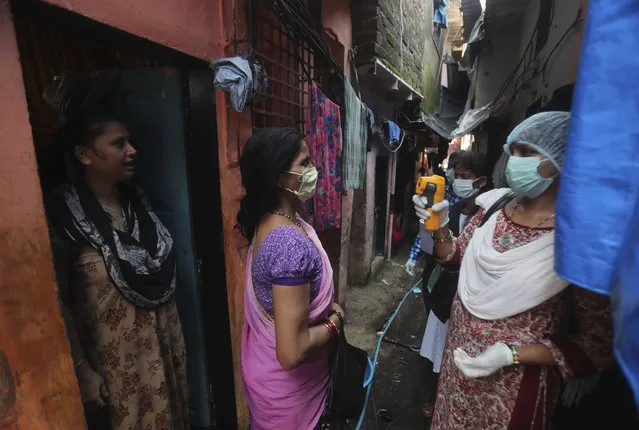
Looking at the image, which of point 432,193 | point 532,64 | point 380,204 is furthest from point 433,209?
→ point 380,204

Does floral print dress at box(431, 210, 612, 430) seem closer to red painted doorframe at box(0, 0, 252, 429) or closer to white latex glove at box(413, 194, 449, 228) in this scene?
white latex glove at box(413, 194, 449, 228)

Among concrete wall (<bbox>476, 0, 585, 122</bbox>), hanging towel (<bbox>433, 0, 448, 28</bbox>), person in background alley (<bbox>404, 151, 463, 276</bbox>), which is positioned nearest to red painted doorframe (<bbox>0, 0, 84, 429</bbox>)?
person in background alley (<bbox>404, 151, 463, 276</bbox>)

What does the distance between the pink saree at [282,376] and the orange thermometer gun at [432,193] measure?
34.6 inches

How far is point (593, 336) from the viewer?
1265 millimetres

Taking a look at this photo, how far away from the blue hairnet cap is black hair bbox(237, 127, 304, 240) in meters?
1.11

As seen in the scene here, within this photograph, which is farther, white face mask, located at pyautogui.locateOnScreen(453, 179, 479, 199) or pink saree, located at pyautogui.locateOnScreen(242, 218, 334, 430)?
white face mask, located at pyautogui.locateOnScreen(453, 179, 479, 199)

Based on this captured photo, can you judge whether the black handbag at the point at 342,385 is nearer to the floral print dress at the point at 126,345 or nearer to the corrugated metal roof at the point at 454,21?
the floral print dress at the point at 126,345

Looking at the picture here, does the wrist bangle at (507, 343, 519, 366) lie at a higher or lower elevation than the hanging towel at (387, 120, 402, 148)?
lower

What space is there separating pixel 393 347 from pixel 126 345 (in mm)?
3299

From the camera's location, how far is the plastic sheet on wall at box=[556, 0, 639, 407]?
525mm

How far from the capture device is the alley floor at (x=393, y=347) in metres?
2.93

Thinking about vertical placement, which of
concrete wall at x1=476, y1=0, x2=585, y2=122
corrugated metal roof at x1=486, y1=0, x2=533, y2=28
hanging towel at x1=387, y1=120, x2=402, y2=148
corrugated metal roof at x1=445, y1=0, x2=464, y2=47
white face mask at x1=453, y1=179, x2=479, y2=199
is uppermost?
corrugated metal roof at x1=445, y1=0, x2=464, y2=47

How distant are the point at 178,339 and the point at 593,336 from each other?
232 cm

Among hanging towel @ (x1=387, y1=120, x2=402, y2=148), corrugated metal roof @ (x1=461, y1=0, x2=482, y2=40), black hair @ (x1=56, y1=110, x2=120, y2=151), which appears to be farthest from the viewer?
corrugated metal roof @ (x1=461, y1=0, x2=482, y2=40)
